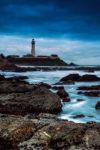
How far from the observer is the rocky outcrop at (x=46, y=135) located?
23.6 feet

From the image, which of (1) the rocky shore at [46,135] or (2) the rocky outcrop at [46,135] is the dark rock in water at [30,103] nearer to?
(1) the rocky shore at [46,135]

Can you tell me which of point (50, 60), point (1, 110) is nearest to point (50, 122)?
point (1, 110)

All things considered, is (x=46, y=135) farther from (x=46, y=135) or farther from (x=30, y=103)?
(x=30, y=103)

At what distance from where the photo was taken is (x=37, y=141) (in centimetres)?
745

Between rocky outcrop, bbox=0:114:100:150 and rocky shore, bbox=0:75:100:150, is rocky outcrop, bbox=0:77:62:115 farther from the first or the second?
rocky outcrop, bbox=0:114:100:150

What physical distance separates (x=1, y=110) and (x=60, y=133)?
706 centimetres

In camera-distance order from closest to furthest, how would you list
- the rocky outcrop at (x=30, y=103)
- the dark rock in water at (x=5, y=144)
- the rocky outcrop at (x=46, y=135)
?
the rocky outcrop at (x=46, y=135) < the dark rock in water at (x=5, y=144) < the rocky outcrop at (x=30, y=103)

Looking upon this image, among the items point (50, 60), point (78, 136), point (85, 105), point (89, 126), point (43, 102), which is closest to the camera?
point (78, 136)

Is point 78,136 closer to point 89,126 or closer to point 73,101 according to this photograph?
point 89,126

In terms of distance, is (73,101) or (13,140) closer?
(13,140)

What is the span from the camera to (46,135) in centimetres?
758

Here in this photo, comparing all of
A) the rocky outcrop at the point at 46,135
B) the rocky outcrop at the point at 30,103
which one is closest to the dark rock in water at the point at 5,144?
the rocky outcrop at the point at 46,135

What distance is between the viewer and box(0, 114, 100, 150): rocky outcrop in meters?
7.20

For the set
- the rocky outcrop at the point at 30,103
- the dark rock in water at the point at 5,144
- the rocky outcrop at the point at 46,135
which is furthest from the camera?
the rocky outcrop at the point at 30,103
